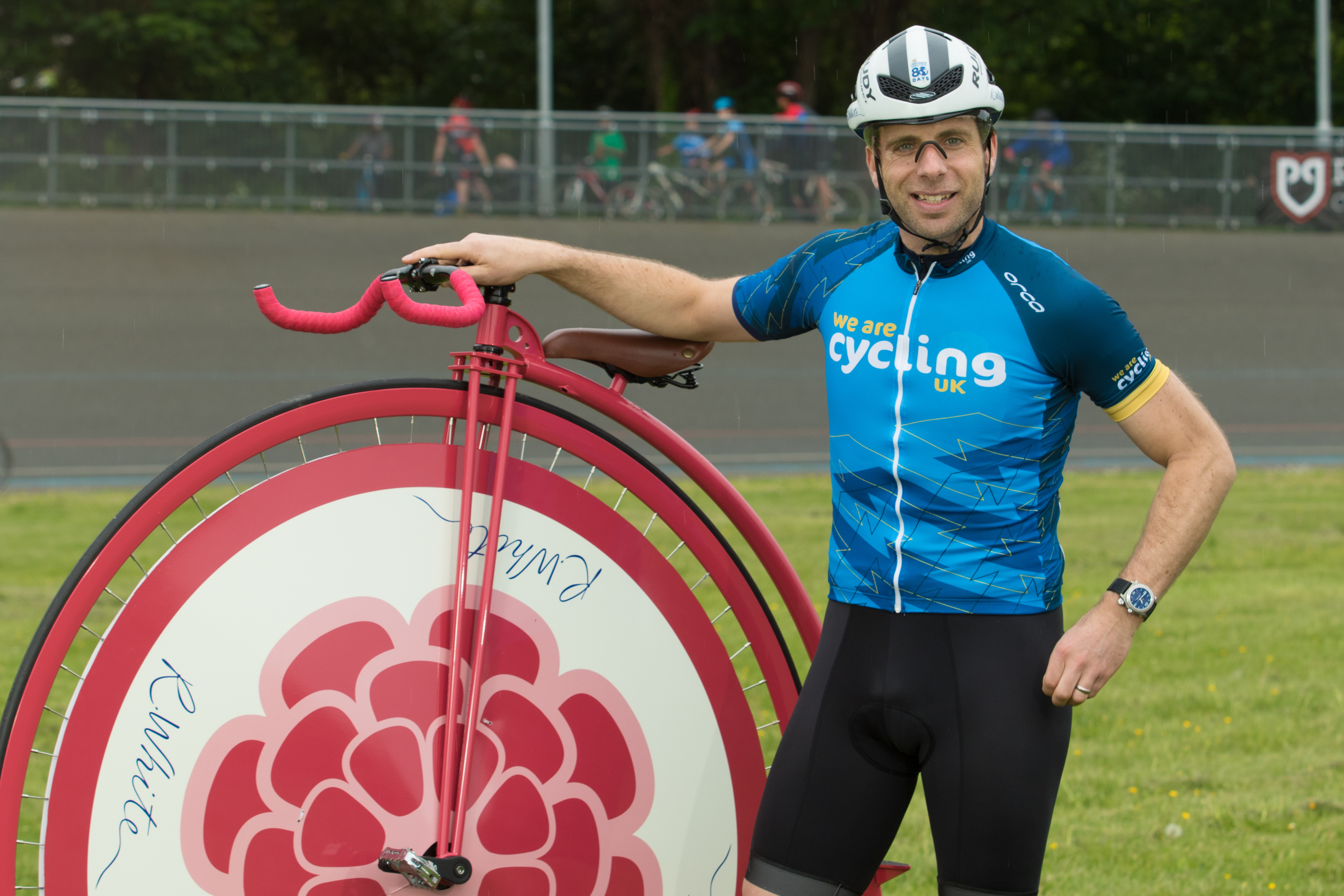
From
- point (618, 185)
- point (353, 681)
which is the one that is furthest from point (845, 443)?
point (618, 185)

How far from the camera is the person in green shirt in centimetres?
2298

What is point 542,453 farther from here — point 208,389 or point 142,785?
point 142,785

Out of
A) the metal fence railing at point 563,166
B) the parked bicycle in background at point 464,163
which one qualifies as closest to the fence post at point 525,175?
the metal fence railing at point 563,166

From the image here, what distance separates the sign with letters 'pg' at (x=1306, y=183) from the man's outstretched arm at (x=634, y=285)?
23.7 metres

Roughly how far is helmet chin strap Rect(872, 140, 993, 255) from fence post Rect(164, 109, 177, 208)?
2045cm

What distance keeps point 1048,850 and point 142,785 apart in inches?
122

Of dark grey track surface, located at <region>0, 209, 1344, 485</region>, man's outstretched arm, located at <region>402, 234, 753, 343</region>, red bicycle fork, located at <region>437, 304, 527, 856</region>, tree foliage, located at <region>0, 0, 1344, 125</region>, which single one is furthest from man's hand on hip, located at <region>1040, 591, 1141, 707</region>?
tree foliage, located at <region>0, 0, 1344, 125</region>

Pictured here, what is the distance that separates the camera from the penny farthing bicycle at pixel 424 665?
9.21 ft

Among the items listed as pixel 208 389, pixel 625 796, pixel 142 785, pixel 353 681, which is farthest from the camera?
pixel 208 389

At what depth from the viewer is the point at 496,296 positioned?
3.18 metres

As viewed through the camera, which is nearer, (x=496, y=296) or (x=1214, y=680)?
(x=496, y=296)

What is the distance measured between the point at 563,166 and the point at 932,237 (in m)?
20.6

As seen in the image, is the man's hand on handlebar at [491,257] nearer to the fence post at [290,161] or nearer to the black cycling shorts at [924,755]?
the black cycling shorts at [924,755]

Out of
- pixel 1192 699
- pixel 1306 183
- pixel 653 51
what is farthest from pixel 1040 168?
pixel 1192 699
